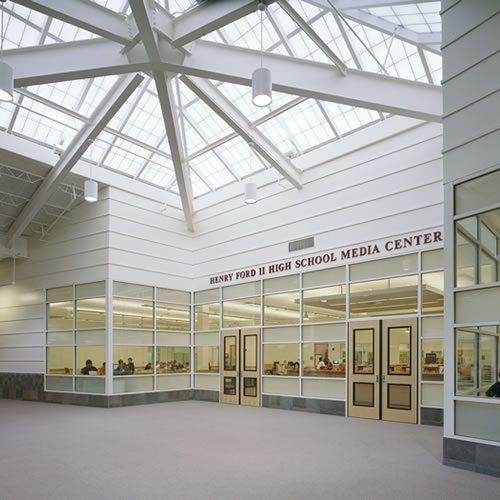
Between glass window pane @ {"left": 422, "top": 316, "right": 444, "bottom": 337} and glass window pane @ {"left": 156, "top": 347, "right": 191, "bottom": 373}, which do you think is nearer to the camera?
glass window pane @ {"left": 422, "top": 316, "right": 444, "bottom": 337}

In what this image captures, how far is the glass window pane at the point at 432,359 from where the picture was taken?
38.8ft

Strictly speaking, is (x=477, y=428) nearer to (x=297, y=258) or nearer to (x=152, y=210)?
(x=297, y=258)

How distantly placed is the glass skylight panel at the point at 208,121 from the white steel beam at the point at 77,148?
3.25 meters

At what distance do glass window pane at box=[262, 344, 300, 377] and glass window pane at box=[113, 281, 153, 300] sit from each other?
4.95 metres

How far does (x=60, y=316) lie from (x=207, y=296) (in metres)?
5.74

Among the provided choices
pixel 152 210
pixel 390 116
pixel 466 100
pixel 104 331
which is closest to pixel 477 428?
pixel 466 100

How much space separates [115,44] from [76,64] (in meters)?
1.03

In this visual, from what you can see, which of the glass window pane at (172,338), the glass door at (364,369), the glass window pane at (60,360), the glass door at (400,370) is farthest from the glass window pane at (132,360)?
the glass door at (400,370)

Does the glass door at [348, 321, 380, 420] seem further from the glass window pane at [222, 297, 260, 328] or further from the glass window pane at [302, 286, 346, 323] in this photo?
the glass window pane at [222, 297, 260, 328]

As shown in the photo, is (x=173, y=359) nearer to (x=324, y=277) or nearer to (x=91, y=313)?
(x=91, y=313)

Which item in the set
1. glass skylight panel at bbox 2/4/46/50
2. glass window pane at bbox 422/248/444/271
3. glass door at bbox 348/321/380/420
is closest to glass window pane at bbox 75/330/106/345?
glass door at bbox 348/321/380/420

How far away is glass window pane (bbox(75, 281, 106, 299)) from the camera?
1683cm

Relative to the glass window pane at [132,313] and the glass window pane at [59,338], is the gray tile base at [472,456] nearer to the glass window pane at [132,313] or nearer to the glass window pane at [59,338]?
the glass window pane at [132,313]

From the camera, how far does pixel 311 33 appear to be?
10398mm
